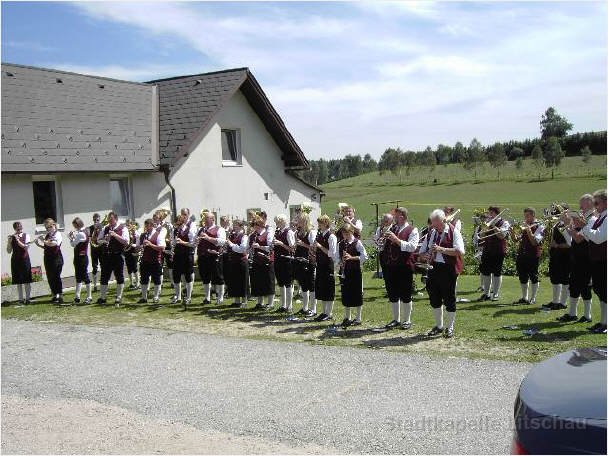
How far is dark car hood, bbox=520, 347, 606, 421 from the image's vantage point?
3.03 metres

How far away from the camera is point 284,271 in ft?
40.4

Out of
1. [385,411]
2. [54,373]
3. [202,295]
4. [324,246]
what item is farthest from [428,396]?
[202,295]

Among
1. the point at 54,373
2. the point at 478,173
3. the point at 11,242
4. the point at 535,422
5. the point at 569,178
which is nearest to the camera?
the point at 535,422

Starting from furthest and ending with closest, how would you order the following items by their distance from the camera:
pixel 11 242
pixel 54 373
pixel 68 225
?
pixel 68 225 < pixel 11 242 < pixel 54 373

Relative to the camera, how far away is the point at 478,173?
6919 cm

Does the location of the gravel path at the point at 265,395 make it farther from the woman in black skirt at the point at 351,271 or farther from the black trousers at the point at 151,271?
the black trousers at the point at 151,271

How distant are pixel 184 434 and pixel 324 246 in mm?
5483

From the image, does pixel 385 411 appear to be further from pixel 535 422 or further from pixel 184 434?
pixel 535 422

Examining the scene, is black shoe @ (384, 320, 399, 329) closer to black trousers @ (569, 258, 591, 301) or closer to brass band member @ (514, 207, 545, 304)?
black trousers @ (569, 258, 591, 301)

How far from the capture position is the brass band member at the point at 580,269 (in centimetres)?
999

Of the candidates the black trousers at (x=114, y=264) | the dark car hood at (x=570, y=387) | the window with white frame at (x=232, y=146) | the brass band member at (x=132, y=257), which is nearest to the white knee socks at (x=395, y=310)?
the dark car hood at (x=570, y=387)

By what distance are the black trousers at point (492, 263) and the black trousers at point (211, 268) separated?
591 centimetres

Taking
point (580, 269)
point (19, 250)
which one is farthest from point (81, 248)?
point (580, 269)

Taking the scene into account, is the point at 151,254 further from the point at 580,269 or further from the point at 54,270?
the point at 580,269
